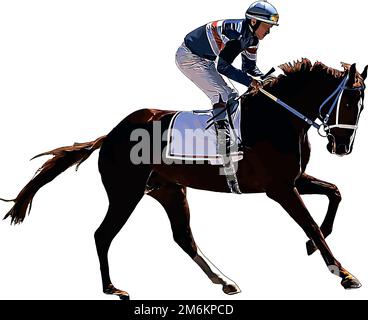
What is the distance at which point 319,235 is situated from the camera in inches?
395

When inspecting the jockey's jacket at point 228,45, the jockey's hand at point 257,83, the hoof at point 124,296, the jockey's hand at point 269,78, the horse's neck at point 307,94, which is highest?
the jockey's jacket at point 228,45

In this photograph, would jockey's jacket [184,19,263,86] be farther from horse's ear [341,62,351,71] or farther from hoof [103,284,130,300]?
hoof [103,284,130,300]

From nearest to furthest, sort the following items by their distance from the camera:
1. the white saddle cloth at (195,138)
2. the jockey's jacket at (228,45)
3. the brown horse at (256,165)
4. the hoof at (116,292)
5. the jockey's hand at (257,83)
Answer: the brown horse at (256,165) < the jockey's jacket at (228,45) < the jockey's hand at (257,83) < the white saddle cloth at (195,138) < the hoof at (116,292)

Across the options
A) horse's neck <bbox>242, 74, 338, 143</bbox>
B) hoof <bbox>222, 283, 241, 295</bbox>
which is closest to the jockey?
horse's neck <bbox>242, 74, 338, 143</bbox>

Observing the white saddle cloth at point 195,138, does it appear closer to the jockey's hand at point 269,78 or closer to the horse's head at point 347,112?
the jockey's hand at point 269,78

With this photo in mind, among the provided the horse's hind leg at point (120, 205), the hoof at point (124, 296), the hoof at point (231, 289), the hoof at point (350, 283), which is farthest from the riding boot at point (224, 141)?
the hoof at point (124, 296)

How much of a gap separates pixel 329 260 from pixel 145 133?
7.95 feet

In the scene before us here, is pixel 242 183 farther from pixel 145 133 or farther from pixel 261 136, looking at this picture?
pixel 145 133

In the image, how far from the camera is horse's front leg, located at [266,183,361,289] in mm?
9953

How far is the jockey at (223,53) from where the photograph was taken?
1033 cm

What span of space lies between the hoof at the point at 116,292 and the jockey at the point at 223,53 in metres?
1.88

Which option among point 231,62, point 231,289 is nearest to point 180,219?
point 231,289

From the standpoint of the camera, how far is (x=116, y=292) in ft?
35.5

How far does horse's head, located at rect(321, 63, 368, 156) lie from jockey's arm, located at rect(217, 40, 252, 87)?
956 millimetres
